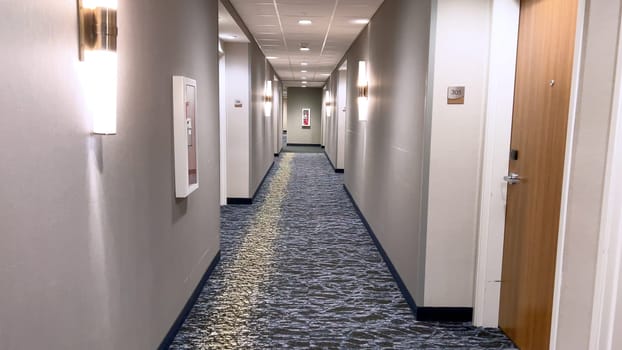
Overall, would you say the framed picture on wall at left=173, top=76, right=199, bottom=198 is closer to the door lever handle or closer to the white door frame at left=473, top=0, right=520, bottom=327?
the white door frame at left=473, top=0, right=520, bottom=327

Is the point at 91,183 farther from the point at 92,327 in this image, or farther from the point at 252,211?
the point at 252,211

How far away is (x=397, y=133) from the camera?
13.5 feet

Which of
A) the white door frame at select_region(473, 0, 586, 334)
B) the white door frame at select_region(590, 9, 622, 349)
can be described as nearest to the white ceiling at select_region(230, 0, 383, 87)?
the white door frame at select_region(473, 0, 586, 334)

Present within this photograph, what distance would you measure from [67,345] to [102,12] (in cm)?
114

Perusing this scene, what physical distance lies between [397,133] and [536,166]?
156cm

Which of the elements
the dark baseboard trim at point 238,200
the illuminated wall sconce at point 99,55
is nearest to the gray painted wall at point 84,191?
the illuminated wall sconce at point 99,55

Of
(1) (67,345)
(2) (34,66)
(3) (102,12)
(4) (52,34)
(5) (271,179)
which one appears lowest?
(5) (271,179)

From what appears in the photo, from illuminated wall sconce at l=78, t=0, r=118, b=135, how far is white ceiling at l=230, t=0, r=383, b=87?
3306 millimetres

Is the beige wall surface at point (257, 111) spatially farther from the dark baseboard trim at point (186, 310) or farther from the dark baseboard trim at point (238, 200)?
the dark baseboard trim at point (186, 310)

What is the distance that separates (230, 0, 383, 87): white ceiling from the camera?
4.89 metres

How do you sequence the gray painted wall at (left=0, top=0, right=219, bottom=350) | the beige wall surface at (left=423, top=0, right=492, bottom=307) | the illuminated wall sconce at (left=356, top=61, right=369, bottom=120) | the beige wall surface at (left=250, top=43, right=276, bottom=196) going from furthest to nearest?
the beige wall surface at (left=250, top=43, right=276, bottom=196) < the illuminated wall sconce at (left=356, top=61, right=369, bottom=120) < the beige wall surface at (left=423, top=0, right=492, bottom=307) < the gray painted wall at (left=0, top=0, right=219, bottom=350)

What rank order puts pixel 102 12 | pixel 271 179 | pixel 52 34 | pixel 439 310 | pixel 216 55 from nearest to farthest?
pixel 52 34 → pixel 102 12 → pixel 439 310 → pixel 216 55 → pixel 271 179

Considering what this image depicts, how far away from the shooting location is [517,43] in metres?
2.95

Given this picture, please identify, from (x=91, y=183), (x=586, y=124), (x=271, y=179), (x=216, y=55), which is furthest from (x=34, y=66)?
(x=271, y=179)
